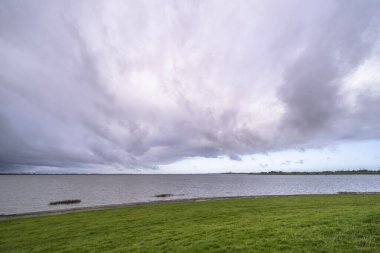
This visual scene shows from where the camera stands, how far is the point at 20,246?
15.6m

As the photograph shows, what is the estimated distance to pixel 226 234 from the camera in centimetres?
1164

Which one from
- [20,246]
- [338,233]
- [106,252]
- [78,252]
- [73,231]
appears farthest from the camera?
[73,231]

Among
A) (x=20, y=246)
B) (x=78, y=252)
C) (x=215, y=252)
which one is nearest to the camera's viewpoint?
(x=215, y=252)

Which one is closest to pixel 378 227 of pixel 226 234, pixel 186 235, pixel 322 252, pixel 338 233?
pixel 338 233

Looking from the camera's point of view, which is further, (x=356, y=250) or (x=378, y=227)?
(x=378, y=227)

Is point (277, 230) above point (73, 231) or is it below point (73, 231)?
above

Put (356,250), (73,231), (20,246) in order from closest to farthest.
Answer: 1. (356,250)
2. (20,246)
3. (73,231)

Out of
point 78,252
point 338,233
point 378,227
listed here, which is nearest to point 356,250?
point 338,233

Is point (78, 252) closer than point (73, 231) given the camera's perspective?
Yes

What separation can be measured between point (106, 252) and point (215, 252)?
6256mm

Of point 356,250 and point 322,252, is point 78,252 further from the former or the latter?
point 356,250

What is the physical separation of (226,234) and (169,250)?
3453mm

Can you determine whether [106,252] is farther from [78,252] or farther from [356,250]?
[356,250]

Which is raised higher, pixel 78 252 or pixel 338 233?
pixel 338 233
